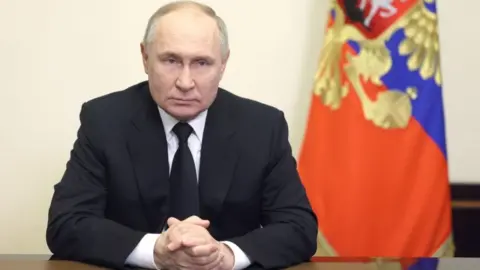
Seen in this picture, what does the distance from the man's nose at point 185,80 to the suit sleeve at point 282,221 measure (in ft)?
0.95

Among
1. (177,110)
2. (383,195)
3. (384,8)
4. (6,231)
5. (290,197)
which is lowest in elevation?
(6,231)

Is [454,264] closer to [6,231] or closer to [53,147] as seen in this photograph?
[53,147]

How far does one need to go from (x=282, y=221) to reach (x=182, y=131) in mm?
344

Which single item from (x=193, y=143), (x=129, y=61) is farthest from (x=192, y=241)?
(x=129, y=61)

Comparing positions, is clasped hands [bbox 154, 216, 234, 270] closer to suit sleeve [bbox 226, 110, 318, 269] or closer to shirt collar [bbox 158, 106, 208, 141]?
suit sleeve [bbox 226, 110, 318, 269]

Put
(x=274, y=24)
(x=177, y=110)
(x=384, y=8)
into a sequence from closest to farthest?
(x=177, y=110) → (x=384, y=8) → (x=274, y=24)

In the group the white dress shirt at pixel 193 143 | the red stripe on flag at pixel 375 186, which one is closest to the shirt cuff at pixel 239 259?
the white dress shirt at pixel 193 143

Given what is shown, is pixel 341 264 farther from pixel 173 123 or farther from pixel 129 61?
pixel 129 61

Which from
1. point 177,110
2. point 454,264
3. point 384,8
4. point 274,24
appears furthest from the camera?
point 274,24

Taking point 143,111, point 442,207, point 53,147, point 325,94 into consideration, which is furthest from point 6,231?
point 442,207

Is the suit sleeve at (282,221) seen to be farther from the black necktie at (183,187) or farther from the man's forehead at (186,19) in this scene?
the man's forehead at (186,19)

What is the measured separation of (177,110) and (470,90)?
1.34m

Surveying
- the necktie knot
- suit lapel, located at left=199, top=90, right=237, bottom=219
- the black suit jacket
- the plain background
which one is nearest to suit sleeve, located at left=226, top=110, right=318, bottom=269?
the black suit jacket

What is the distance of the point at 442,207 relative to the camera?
7.22 feet
